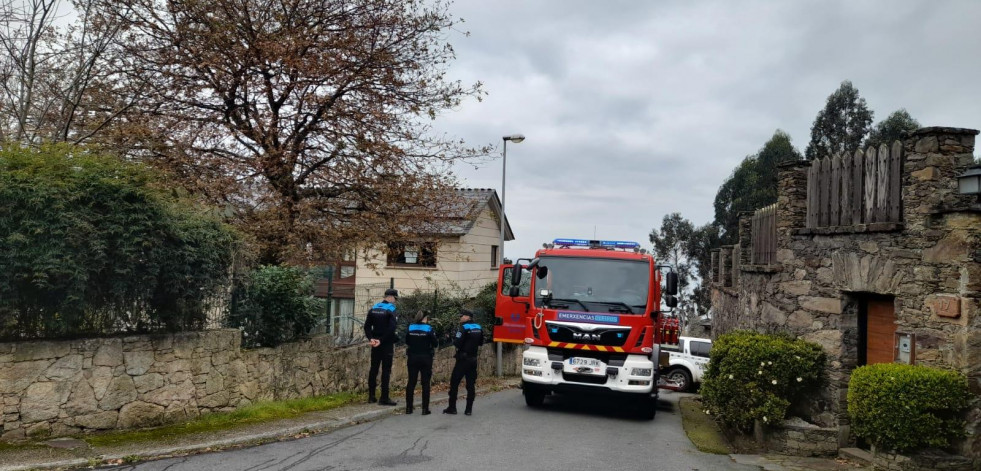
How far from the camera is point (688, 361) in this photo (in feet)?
70.6

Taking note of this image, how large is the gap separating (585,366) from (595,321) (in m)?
0.78

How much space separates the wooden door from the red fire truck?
346cm

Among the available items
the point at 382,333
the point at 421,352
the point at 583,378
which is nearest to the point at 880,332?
the point at 583,378

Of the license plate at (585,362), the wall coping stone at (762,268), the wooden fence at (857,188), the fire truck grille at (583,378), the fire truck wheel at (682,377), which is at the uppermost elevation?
the wooden fence at (857,188)

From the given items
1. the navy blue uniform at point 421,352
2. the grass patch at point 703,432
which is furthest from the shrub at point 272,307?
the grass patch at point 703,432

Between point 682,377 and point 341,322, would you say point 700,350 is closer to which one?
point 682,377

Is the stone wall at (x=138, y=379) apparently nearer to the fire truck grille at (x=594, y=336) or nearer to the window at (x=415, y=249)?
the fire truck grille at (x=594, y=336)

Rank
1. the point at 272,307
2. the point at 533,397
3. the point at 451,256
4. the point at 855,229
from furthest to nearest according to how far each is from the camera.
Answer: the point at 451,256, the point at 533,397, the point at 272,307, the point at 855,229

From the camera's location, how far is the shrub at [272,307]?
10500 mm

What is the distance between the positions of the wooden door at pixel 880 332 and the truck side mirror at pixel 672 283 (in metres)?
3.36

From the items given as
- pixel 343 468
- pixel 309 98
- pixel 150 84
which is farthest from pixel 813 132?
pixel 343 468

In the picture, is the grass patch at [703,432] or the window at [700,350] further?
the window at [700,350]

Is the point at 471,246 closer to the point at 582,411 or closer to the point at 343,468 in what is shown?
the point at 582,411

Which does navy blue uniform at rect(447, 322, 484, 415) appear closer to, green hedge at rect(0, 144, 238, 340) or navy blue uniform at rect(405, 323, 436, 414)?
navy blue uniform at rect(405, 323, 436, 414)
